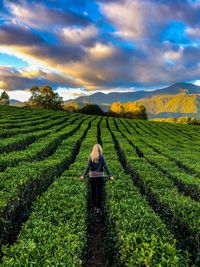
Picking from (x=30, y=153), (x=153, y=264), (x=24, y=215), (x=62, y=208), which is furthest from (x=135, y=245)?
(x=30, y=153)

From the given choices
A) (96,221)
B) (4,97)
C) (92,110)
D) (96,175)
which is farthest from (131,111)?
(96,221)

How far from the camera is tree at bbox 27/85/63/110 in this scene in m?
134

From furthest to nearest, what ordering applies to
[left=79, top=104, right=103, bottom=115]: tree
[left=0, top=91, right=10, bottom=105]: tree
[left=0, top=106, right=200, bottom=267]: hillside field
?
[left=0, top=91, right=10, bottom=105]: tree, [left=79, top=104, right=103, bottom=115]: tree, [left=0, top=106, right=200, bottom=267]: hillside field

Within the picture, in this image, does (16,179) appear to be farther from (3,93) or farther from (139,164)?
(3,93)

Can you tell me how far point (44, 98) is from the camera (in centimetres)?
13525

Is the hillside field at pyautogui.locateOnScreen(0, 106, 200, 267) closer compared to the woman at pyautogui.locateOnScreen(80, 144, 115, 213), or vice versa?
the hillside field at pyautogui.locateOnScreen(0, 106, 200, 267)

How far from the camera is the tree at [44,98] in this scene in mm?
134125

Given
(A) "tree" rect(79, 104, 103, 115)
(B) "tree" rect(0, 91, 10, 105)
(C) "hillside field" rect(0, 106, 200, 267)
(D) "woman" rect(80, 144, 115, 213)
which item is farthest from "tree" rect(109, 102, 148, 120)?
(D) "woman" rect(80, 144, 115, 213)

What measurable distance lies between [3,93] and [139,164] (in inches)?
5628

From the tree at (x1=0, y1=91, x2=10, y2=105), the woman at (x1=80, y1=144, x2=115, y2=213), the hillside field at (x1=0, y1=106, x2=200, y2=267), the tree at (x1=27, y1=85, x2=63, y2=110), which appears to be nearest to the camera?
the hillside field at (x1=0, y1=106, x2=200, y2=267)

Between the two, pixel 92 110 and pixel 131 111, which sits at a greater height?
pixel 92 110

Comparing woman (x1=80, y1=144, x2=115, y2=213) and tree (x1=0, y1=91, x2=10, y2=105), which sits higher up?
tree (x1=0, y1=91, x2=10, y2=105)

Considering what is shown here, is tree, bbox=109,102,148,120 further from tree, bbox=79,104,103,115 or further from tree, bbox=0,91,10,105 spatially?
tree, bbox=0,91,10,105

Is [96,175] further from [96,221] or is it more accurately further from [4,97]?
[4,97]
